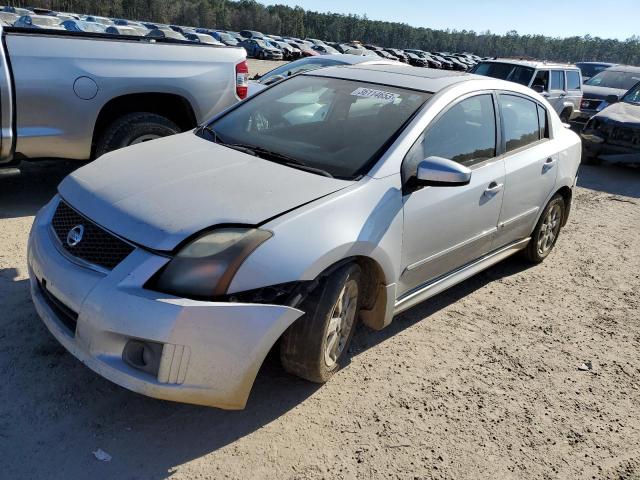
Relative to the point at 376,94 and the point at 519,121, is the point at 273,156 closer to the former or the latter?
the point at 376,94

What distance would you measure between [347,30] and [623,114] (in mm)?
115974

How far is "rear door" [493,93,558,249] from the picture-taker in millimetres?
4238

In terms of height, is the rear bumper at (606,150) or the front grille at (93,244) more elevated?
the front grille at (93,244)

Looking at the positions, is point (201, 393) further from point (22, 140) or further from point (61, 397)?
point (22, 140)

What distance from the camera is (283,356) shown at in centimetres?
291

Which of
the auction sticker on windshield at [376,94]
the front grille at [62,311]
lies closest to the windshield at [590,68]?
the auction sticker on windshield at [376,94]

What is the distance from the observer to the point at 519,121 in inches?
177

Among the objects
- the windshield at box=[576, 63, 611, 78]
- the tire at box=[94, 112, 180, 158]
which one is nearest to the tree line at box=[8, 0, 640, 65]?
the windshield at box=[576, 63, 611, 78]

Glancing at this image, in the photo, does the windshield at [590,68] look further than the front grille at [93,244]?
Yes

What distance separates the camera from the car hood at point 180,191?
262 centimetres

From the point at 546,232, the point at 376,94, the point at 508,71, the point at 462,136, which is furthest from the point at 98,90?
the point at 508,71

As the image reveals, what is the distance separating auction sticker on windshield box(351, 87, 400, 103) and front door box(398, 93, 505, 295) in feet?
1.16

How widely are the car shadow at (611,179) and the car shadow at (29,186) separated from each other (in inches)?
302

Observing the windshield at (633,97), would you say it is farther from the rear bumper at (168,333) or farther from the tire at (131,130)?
the rear bumper at (168,333)
